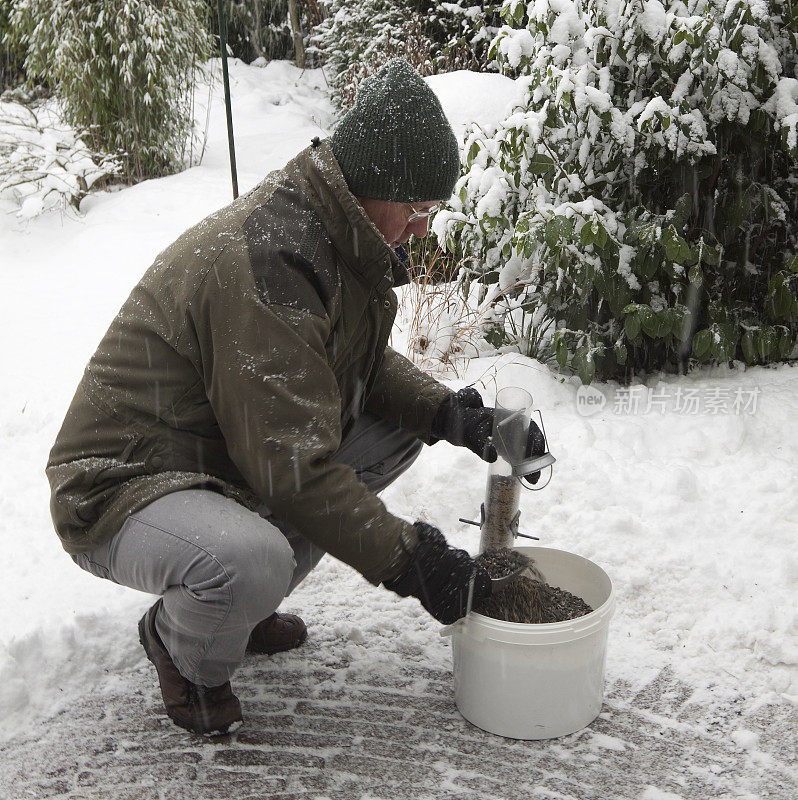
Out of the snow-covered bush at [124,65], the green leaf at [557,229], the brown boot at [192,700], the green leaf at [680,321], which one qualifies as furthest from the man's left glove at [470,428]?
the snow-covered bush at [124,65]

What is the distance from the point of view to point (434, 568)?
70.1 inches

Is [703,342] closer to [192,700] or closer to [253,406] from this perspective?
[253,406]

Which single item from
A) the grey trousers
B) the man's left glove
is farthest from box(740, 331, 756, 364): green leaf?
the grey trousers

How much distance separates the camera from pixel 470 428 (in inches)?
89.3

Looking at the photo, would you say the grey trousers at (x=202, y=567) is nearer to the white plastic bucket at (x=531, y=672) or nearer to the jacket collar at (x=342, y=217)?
the white plastic bucket at (x=531, y=672)

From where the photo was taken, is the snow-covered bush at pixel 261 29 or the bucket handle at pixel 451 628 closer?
the bucket handle at pixel 451 628

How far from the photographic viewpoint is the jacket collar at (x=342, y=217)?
178cm

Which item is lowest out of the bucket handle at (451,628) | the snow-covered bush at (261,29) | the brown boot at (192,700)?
the brown boot at (192,700)

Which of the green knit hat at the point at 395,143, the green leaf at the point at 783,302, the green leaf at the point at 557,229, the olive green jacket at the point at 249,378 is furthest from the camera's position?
the green leaf at the point at 783,302

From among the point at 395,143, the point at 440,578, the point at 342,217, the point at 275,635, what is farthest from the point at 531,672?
the point at 395,143

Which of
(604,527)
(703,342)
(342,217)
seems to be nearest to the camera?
(342,217)

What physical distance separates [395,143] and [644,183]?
6.23ft

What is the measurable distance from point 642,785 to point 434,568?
70 centimetres

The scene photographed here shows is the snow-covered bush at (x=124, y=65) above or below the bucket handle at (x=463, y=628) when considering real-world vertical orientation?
above
